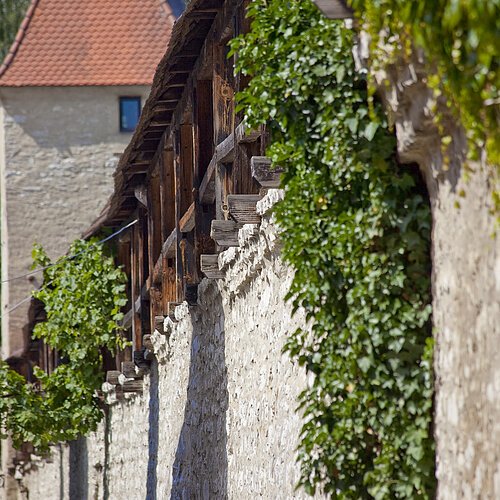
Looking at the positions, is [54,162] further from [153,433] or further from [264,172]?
[264,172]

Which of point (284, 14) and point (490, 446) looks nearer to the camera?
point (490, 446)

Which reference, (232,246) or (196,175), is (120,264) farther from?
(232,246)

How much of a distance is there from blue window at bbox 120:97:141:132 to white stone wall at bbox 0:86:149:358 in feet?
0.41

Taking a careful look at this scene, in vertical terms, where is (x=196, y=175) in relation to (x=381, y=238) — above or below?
above

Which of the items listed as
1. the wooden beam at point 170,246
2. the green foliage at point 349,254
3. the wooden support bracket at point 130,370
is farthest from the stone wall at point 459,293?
the wooden support bracket at point 130,370

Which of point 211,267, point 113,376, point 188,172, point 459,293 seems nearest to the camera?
point 459,293

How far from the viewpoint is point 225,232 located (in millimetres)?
8586

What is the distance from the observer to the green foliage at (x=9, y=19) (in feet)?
125

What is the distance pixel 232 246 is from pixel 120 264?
31.2 ft

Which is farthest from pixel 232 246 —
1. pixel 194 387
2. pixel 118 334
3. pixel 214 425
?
pixel 118 334

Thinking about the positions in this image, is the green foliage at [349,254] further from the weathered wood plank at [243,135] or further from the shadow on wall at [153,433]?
the shadow on wall at [153,433]

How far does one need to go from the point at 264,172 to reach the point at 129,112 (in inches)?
738

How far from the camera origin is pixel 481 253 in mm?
4191

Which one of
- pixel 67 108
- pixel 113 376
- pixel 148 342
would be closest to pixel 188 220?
pixel 148 342
